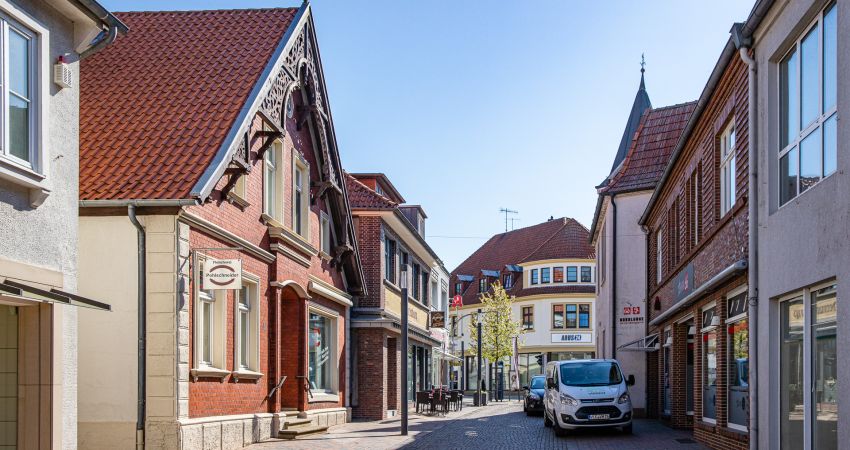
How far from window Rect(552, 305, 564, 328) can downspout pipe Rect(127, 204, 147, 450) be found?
56774mm

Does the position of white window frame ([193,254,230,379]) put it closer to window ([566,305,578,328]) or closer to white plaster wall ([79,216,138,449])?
white plaster wall ([79,216,138,449])

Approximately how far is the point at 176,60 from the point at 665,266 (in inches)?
557

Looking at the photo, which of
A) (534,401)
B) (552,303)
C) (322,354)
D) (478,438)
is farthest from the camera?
(552,303)

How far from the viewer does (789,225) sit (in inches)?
480

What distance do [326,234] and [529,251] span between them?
51732mm


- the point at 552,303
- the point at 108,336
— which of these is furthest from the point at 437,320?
the point at 552,303

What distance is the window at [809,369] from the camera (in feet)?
35.2

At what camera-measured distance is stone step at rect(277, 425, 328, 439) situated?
2015cm

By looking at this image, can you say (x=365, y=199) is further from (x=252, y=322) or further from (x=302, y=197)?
(x=252, y=322)

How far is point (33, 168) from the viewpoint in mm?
10578

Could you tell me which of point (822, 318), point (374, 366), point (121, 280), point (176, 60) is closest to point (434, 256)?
point (374, 366)

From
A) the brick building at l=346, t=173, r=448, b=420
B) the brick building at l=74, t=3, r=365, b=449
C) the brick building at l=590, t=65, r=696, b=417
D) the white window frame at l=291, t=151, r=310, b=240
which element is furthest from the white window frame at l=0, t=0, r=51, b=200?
the brick building at l=590, t=65, r=696, b=417

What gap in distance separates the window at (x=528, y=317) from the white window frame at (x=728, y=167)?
2119 inches

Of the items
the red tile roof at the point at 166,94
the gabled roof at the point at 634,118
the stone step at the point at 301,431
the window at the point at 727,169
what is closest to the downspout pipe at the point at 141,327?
the red tile roof at the point at 166,94
